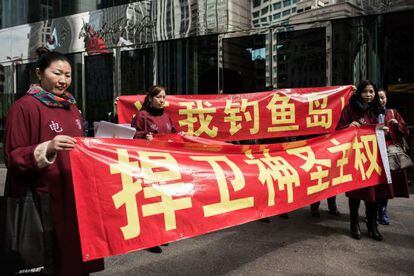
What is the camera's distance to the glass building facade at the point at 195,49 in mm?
8070

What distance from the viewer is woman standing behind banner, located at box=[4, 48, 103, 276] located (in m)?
2.10

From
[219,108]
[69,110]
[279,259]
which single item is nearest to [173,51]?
[219,108]

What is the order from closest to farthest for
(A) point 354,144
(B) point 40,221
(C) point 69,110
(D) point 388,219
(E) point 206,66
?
(B) point 40,221
(C) point 69,110
(A) point 354,144
(D) point 388,219
(E) point 206,66

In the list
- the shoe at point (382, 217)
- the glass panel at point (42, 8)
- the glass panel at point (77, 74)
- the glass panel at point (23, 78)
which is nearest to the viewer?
the shoe at point (382, 217)

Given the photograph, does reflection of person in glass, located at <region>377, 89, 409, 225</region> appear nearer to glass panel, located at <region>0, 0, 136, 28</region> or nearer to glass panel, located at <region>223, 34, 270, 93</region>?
glass panel, located at <region>223, 34, 270, 93</region>

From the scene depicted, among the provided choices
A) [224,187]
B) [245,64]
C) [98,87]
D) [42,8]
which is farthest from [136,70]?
[224,187]

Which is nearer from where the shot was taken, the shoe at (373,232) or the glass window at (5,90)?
the shoe at (373,232)

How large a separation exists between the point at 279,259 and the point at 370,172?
142 centimetres

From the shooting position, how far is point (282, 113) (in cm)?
560

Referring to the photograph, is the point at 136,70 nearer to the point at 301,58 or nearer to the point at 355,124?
the point at 301,58

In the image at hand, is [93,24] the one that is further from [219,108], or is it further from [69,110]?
[69,110]

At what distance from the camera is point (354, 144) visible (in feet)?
14.1

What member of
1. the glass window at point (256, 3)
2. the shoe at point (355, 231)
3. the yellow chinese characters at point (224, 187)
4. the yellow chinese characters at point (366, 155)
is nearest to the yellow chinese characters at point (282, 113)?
the yellow chinese characters at point (366, 155)

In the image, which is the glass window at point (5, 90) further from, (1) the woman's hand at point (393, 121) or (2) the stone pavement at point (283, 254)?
(1) the woman's hand at point (393, 121)
